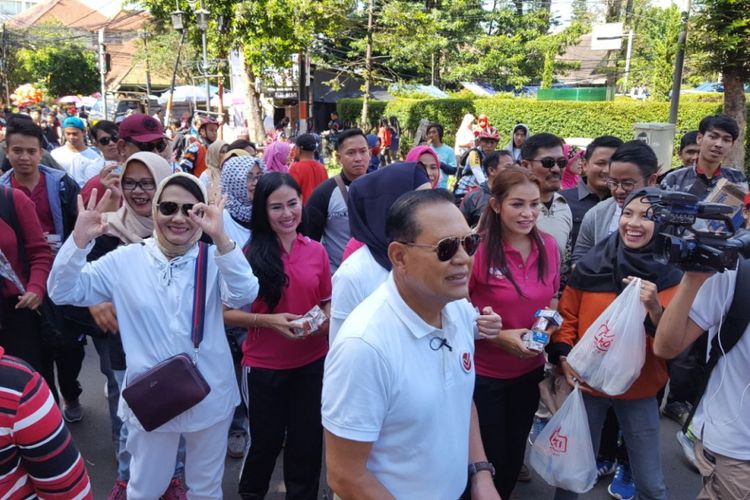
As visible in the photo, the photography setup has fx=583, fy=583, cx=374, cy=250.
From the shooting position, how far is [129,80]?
5366 cm

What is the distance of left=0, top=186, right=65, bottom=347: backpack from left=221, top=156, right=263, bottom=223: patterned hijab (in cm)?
121

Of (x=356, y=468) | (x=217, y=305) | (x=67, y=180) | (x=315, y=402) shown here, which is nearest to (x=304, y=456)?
(x=315, y=402)

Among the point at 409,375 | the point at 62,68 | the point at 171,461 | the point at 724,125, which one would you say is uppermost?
the point at 62,68

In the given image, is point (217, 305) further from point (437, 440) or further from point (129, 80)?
point (129, 80)

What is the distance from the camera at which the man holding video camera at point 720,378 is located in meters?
2.22

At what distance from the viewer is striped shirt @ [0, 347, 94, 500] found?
1.56m

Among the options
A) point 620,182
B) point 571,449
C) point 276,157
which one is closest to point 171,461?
point 571,449

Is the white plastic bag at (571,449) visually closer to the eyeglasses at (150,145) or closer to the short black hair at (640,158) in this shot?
the short black hair at (640,158)

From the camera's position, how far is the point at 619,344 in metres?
2.71

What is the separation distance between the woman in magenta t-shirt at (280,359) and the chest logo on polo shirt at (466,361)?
4.15 feet

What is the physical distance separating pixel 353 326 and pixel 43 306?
2.69 meters

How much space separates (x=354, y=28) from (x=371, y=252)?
19932 mm

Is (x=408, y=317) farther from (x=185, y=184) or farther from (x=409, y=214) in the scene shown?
(x=185, y=184)

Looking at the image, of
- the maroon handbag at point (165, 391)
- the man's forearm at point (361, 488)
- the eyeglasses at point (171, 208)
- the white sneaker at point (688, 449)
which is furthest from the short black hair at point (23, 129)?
the white sneaker at point (688, 449)
